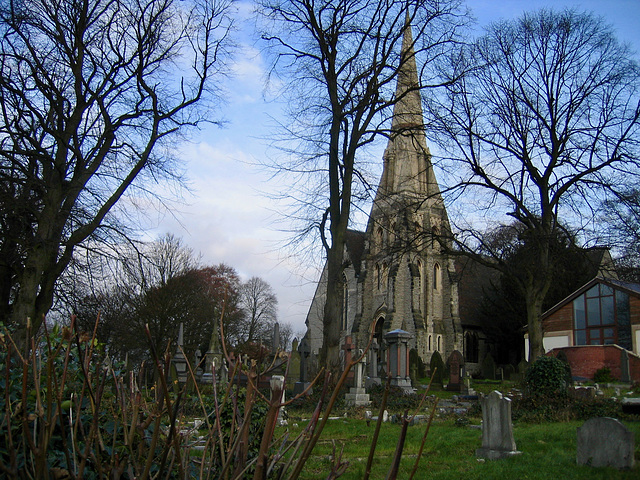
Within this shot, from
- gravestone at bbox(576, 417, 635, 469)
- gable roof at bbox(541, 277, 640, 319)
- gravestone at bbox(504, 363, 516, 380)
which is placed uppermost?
gable roof at bbox(541, 277, 640, 319)

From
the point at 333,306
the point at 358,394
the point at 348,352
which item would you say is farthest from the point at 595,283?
the point at 348,352

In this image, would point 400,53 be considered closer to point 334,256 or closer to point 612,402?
point 334,256

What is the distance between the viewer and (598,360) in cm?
2638

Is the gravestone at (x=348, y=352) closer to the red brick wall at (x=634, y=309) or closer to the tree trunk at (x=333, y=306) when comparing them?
the tree trunk at (x=333, y=306)

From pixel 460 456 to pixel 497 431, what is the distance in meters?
0.66

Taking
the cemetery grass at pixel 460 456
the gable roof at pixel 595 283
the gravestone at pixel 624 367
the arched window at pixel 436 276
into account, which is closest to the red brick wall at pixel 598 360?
the gravestone at pixel 624 367

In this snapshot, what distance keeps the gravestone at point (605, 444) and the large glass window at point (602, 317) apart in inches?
993

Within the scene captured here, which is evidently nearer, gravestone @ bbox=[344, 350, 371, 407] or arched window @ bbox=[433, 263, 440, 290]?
gravestone @ bbox=[344, 350, 371, 407]

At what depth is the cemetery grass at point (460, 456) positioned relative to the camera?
6.70 metres

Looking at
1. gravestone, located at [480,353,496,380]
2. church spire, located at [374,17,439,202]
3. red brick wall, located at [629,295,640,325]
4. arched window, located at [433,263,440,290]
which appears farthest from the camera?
arched window, located at [433,263,440,290]

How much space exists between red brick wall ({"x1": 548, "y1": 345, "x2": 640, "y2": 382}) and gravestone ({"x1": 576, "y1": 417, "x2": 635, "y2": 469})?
20902 mm

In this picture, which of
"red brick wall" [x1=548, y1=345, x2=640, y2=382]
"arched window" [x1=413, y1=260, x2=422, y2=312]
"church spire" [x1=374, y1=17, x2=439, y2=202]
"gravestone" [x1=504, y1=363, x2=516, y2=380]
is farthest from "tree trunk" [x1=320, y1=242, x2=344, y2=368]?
"arched window" [x1=413, y1=260, x2=422, y2=312]

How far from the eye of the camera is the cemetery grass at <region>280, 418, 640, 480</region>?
22.0ft

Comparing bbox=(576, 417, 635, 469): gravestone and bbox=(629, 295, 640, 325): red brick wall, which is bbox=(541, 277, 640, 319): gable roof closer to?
bbox=(629, 295, 640, 325): red brick wall
